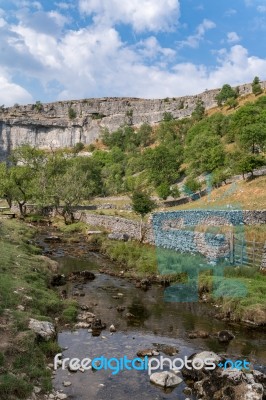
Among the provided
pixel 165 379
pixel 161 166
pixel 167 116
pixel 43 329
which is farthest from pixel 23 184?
pixel 167 116

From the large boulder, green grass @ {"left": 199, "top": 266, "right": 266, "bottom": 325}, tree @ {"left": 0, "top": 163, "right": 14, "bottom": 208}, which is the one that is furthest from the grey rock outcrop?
tree @ {"left": 0, "top": 163, "right": 14, "bottom": 208}

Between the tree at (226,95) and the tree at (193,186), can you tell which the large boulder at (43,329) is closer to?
the tree at (193,186)

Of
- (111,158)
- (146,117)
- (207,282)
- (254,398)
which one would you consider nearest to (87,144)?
(146,117)

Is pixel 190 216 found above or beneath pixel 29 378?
above

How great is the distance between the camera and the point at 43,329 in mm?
12055

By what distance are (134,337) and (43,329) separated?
3135 millimetres

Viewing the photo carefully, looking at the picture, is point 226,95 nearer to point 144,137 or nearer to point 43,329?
point 144,137

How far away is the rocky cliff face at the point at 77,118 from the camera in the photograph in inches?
4889

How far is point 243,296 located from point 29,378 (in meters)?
9.14

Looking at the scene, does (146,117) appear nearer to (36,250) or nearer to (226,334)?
(36,250)

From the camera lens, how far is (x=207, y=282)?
1794 cm

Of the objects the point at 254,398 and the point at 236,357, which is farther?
the point at 236,357

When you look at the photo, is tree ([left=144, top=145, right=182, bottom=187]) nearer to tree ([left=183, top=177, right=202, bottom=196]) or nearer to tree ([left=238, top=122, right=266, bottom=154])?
tree ([left=183, top=177, right=202, bottom=196])

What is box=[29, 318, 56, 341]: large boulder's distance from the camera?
11.8m
